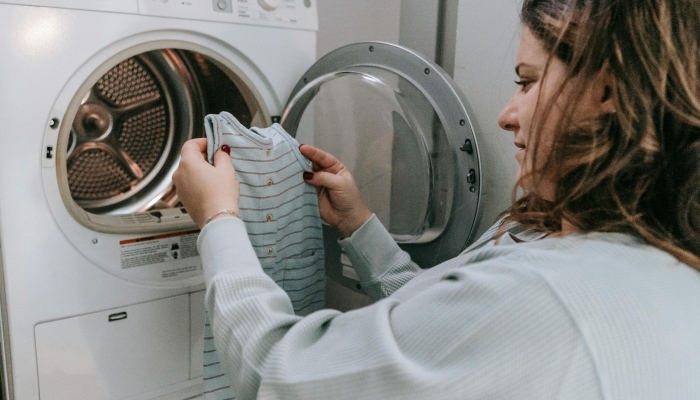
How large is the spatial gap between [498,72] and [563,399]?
796 millimetres

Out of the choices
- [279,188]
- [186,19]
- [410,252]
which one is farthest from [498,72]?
[186,19]

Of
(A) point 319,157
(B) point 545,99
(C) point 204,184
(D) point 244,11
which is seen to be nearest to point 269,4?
(D) point 244,11

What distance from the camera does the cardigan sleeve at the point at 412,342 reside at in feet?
1.50

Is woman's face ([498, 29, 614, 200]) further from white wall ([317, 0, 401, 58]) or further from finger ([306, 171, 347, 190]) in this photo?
white wall ([317, 0, 401, 58])

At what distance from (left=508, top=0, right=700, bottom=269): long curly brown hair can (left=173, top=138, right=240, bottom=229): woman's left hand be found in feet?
1.44

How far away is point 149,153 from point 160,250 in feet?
0.90

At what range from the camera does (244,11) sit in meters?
1.05

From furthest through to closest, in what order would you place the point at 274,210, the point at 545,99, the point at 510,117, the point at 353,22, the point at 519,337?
the point at 353,22 < the point at 274,210 < the point at 510,117 < the point at 545,99 < the point at 519,337

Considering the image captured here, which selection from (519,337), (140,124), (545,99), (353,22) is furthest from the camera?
(353,22)

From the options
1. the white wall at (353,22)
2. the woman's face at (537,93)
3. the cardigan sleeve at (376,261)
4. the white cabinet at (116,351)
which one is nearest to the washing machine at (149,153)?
the white cabinet at (116,351)

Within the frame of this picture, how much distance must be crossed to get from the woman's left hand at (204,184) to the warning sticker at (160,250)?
0.77 ft

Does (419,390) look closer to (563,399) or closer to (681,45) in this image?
(563,399)

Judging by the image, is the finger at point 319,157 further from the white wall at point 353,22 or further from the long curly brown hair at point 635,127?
the white wall at point 353,22

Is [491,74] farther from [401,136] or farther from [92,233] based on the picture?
[92,233]
